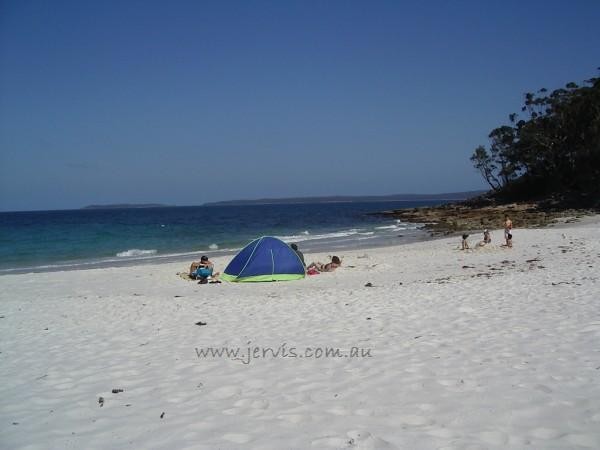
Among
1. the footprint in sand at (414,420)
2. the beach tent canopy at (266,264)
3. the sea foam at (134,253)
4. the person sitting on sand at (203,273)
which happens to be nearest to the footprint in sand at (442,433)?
the footprint in sand at (414,420)

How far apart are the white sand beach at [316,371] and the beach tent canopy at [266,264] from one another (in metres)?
3.78

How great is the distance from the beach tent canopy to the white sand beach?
3779mm

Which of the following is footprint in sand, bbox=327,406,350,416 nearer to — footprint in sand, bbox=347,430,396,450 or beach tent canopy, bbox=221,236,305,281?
footprint in sand, bbox=347,430,396,450

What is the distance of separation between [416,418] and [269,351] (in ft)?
8.75

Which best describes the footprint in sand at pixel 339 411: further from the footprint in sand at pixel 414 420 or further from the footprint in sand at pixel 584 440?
the footprint in sand at pixel 584 440

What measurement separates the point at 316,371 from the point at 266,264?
30.2 feet

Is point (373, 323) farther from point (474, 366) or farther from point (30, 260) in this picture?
point (30, 260)

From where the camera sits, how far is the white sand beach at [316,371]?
372 centimetres

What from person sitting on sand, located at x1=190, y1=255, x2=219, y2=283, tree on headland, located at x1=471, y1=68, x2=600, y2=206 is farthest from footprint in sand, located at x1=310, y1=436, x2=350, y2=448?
tree on headland, located at x1=471, y1=68, x2=600, y2=206

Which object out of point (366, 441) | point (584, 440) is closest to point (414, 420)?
point (366, 441)

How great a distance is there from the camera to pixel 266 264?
1430cm

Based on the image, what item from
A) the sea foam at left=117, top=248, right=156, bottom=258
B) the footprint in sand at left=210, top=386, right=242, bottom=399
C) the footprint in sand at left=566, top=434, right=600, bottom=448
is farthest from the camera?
the sea foam at left=117, top=248, right=156, bottom=258

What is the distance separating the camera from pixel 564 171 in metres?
56.2

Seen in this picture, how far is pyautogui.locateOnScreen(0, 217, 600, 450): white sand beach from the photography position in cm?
372
